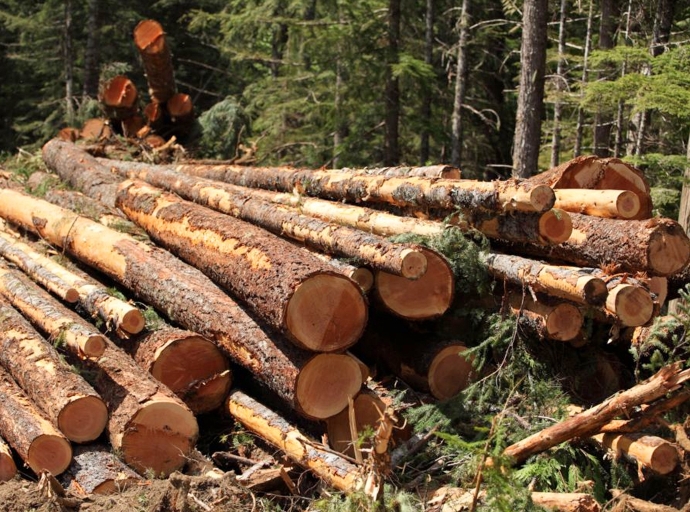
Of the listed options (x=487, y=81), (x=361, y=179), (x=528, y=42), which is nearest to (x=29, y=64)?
(x=487, y=81)

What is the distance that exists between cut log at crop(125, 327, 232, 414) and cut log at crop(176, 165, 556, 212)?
222 cm

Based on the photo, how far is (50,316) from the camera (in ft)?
21.2

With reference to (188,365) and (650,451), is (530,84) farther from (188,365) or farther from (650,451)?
(650,451)

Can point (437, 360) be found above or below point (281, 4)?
below

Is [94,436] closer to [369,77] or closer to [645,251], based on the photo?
[645,251]

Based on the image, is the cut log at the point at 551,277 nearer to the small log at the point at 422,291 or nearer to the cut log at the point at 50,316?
the small log at the point at 422,291

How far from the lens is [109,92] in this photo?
1461 cm

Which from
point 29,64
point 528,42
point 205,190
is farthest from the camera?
point 29,64

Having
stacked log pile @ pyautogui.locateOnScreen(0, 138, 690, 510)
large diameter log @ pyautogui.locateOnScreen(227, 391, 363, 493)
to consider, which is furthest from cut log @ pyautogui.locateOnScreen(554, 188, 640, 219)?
large diameter log @ pyautogui.locateOnScreen(227, 391, 363, 493)

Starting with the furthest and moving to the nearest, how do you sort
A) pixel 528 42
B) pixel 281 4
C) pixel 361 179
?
pixel 281 4 < pixel 528 42 < pixel 361 179

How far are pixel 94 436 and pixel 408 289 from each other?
2.56 m

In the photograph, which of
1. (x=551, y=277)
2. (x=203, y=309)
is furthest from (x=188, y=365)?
(x=551, y=277)

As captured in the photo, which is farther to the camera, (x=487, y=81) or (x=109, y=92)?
(x=487, y=81)

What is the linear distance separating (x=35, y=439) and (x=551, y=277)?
3.75 metres
